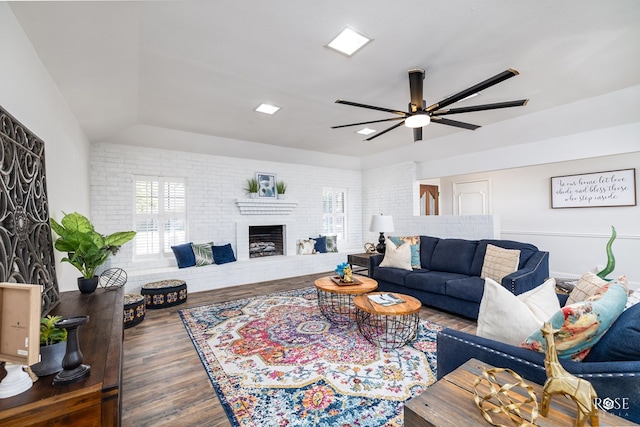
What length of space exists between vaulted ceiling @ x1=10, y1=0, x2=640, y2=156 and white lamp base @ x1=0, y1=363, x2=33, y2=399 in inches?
74.0

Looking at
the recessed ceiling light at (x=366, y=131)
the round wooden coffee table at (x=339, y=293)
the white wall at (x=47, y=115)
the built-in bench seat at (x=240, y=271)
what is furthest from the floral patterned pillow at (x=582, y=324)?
the built-in bench seat at (x=240, y=271)

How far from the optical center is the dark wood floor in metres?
1.80

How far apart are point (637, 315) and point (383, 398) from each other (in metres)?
1.46

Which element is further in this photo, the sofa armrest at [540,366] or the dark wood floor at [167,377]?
the dark wood floor at [167,377]

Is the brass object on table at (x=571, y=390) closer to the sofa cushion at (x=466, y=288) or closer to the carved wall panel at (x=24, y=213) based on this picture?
the carved wall panel at (x=24, y=213)

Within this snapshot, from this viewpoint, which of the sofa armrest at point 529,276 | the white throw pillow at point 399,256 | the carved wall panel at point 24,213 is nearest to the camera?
the carved wall panel at point 24,213

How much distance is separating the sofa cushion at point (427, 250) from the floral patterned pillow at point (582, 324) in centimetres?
310

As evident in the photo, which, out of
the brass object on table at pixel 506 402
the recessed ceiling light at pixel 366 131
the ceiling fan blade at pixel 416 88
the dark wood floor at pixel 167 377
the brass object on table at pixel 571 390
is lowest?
the dark wood floor at pixel 167 377

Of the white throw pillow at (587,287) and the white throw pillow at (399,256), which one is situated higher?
the white throw pillow at (587,287)

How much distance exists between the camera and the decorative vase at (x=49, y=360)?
3.35 ft

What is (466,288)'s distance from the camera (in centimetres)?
328

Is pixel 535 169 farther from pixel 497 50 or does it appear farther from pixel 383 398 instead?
pixel 383 398

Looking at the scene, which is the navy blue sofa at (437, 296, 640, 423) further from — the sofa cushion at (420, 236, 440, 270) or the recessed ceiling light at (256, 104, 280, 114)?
the recessed ceiling light at (256, 104, 280, 114)

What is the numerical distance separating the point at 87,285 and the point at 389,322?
9.62ft
